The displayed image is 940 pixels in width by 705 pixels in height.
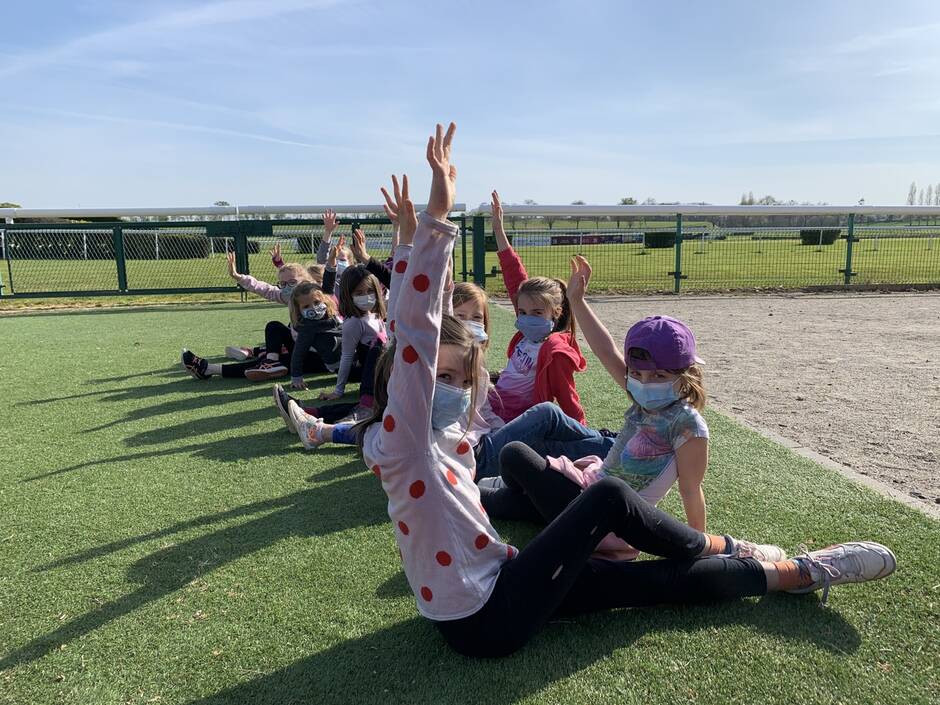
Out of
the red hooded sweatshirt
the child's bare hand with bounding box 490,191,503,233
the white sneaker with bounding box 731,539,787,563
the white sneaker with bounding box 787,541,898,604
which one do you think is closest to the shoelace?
the white sneaker with bounding box 787,541,898,604

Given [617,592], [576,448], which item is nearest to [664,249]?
[576,448]

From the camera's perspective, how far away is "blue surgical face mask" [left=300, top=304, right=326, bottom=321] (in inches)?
267

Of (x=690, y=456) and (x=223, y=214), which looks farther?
(x=223, y=214)

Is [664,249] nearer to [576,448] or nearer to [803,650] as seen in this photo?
[576,448]

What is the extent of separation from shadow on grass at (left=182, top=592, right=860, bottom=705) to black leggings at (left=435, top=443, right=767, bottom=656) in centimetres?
6

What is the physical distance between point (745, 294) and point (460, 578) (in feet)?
50.6

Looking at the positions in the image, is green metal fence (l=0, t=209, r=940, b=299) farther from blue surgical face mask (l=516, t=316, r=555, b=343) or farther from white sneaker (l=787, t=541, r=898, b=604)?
white sneaker (l=787, t=541, r=898, b=604)

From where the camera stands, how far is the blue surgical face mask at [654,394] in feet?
9.48

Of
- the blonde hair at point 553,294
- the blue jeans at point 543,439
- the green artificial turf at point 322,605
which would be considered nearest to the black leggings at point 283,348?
the green artificial turf at point 322,605

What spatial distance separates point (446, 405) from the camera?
222 cm

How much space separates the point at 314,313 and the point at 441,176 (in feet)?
16.3

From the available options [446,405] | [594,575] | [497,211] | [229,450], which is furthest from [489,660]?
[497,211]

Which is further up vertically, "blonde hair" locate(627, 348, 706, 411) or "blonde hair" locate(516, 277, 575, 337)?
"blonde hair" locate(516, 277, 575, 337)

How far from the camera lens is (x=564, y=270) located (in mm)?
18656
